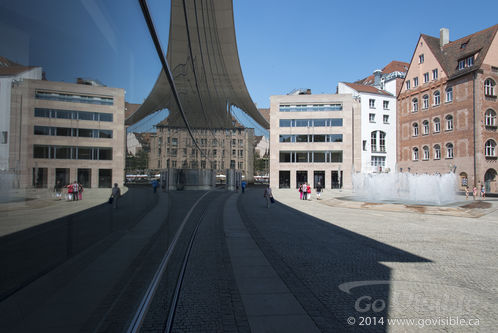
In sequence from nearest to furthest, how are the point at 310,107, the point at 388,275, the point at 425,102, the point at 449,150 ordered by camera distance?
the point at 388,275, the point at 449,150, the point at 425,102, the point at 310,107

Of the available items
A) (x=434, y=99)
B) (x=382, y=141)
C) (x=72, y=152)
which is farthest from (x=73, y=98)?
(x=382, y=141)

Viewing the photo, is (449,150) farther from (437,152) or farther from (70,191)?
(70,191)

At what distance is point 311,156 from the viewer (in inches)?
1988

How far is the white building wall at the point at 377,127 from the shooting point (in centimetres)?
5109

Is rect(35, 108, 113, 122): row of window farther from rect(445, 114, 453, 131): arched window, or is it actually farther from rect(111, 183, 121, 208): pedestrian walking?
rect(445, 114, 453, 131): arched window

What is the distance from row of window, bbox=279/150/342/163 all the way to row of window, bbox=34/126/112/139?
49.2m

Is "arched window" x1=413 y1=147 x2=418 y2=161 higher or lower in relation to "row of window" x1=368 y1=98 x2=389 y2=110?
lower

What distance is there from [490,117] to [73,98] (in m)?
47.7

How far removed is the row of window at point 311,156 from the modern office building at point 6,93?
50.1m

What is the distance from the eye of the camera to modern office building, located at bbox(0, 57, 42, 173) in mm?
1073

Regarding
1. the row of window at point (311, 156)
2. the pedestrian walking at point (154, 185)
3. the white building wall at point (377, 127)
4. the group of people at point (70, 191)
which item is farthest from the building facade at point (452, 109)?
the group of people at point (70, 191)

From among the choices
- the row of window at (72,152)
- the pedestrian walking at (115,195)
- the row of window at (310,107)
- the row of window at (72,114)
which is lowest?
the pedestrian walking at (115,195)

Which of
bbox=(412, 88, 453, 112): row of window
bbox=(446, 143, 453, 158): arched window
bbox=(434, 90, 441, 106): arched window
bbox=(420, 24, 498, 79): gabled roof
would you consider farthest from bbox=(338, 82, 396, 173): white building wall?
bbox=(446, 143, 453, 158): arched window

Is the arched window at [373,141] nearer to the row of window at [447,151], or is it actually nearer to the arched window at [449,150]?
the row of window at [447,151]
